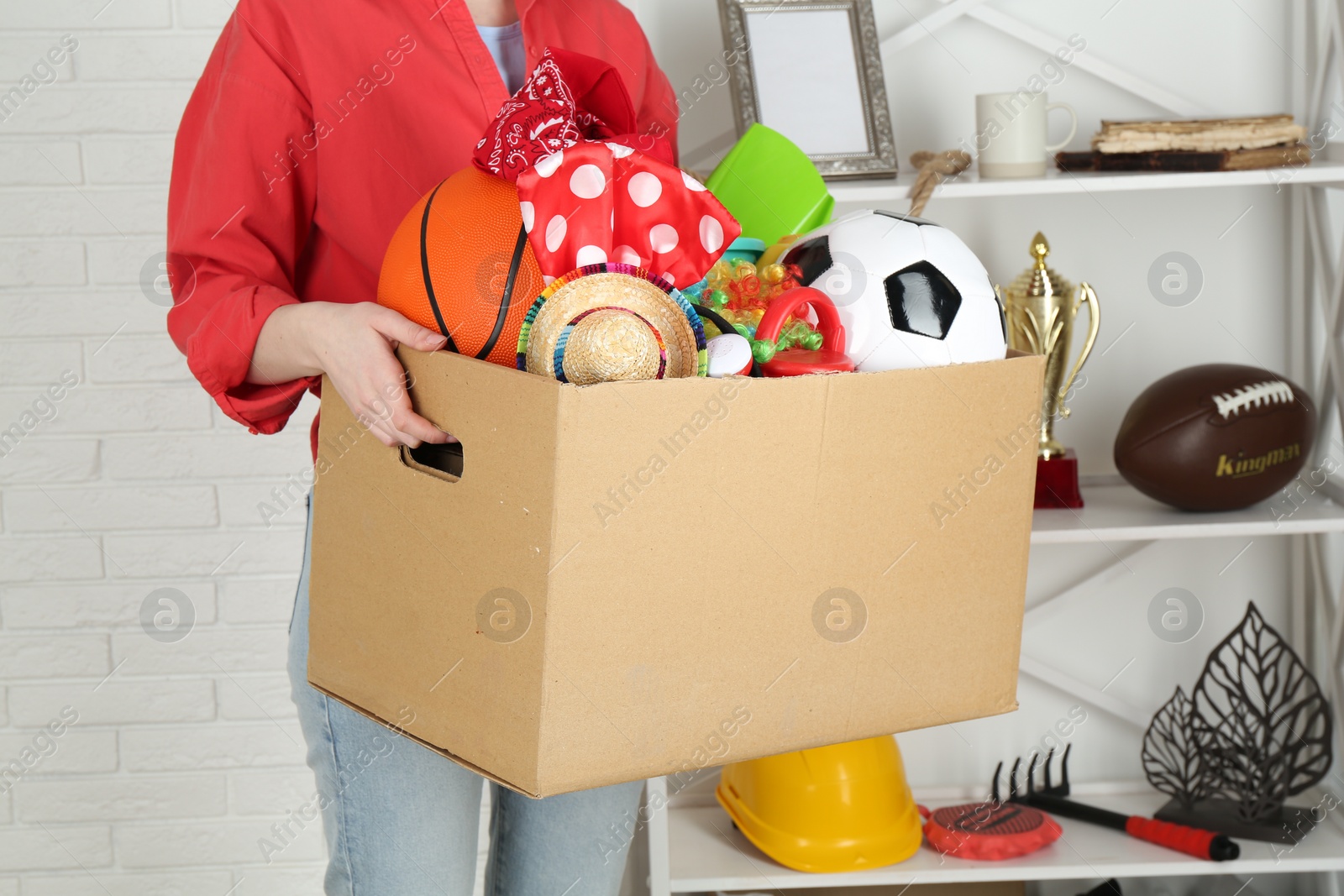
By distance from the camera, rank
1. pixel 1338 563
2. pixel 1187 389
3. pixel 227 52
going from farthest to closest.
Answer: pixel 1338 563
pixel 1187 389
pixel 227 52

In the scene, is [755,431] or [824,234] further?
[824,234]

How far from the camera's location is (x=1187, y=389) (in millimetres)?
1479

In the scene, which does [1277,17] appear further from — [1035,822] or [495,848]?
[495,848]

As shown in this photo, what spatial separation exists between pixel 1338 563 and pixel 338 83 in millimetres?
1625

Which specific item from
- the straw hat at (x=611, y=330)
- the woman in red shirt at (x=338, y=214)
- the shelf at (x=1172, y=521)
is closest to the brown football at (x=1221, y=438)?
the shelf at (x=1172, y=521)

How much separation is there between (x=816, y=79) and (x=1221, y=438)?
72 centimetres

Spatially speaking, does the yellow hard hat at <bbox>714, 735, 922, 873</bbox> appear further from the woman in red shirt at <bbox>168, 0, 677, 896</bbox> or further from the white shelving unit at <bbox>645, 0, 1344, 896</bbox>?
the woman in red shirt at <bbox>168, 0, 677, 896</bbox>

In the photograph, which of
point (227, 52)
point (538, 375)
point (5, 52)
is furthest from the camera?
point (5, 52)

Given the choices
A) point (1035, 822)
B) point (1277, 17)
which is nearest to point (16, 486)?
point (1035, 822)

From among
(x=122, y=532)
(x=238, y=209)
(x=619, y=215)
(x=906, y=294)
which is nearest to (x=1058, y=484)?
(x=906, y=294)

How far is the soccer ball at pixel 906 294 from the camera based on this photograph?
2.49 ft

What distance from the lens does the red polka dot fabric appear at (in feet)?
2.31

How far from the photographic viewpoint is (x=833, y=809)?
1524 mm

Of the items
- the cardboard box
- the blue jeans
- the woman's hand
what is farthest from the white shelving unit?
the woman's hand
